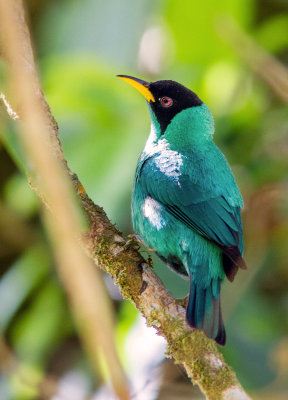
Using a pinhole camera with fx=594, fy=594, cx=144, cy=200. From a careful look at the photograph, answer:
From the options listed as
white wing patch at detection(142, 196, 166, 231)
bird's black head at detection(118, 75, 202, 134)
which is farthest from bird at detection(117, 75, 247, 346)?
bird's black head at detection(118, 75, 202, 134)

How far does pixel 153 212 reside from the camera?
3.13 metres

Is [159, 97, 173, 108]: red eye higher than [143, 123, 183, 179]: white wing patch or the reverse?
higher

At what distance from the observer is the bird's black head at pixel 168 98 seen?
12.1ft

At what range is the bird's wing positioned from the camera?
2941 millimetres

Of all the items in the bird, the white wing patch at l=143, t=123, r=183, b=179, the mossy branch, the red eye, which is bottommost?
the mossy branch

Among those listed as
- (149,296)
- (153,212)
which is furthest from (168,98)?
(149,296)

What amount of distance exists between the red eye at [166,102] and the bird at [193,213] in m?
0.28

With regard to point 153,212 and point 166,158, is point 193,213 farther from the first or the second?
point 166,158

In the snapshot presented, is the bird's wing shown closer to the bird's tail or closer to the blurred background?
the bird's tail

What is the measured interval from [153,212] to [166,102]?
906 mm

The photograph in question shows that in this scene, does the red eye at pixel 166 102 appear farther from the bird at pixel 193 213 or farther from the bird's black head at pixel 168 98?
the bird at pixel 193 213

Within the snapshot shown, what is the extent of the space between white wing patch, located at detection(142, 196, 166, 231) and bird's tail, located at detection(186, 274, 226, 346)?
38 cm

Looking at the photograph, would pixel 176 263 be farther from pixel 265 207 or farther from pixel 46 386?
pixel 265 207

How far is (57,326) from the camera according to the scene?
13.8 ft
